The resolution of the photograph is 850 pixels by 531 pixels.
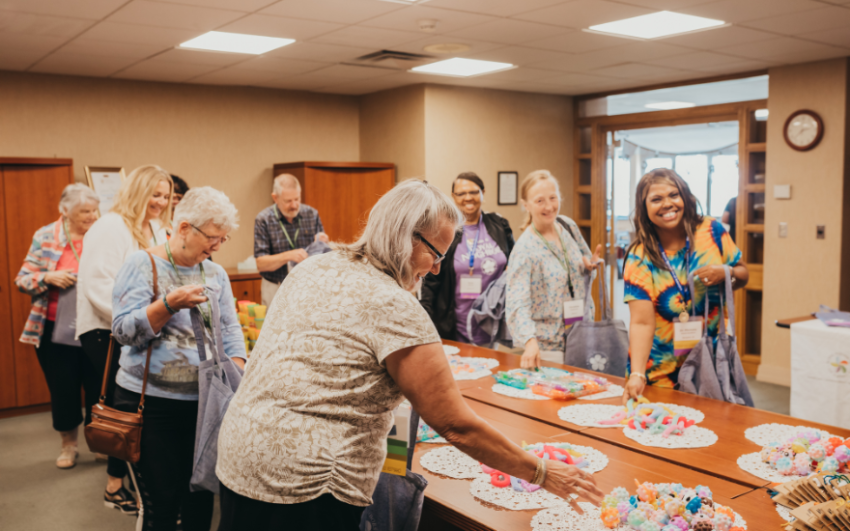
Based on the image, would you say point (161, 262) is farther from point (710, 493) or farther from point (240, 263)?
point (240, 263)

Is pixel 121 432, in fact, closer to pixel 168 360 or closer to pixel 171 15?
pixel 168 360

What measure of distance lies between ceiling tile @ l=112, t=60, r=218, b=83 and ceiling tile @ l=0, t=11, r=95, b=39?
105 cm

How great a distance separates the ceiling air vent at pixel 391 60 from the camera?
5.12 metres

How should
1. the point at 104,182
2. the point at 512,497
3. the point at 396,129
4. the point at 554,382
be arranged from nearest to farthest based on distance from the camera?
the point at 512,497
the point at 554,382
the point at 104,182
the point at 396,129

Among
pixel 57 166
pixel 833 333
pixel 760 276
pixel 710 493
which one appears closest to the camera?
pixel 710 493

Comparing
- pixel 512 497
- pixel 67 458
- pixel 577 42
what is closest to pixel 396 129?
pixel 577 42

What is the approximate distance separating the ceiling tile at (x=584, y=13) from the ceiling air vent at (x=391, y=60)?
4.33 feet

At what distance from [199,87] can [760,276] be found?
5.60m

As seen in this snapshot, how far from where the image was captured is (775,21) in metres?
4.18

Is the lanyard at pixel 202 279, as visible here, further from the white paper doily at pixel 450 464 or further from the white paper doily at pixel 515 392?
the white paper doily at pixel 515 392

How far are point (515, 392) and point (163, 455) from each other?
1320mm

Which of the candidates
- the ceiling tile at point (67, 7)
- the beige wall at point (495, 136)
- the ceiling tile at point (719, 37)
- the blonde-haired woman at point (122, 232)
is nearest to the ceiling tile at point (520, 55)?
the ceiling tile at point (719, 37)

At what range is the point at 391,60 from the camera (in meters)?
5.33

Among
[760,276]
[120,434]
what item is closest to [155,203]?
[120,434]
